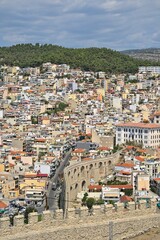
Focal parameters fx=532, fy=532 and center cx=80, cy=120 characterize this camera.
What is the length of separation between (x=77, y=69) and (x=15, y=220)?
80301 millimetres

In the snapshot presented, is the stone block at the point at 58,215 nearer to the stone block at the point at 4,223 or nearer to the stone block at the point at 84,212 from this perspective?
the stone block at the point at 84,212

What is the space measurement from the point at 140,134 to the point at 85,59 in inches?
2009

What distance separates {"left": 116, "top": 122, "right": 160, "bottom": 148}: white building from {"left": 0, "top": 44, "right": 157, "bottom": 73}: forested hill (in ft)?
151

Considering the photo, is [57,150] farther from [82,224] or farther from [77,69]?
[77,69]

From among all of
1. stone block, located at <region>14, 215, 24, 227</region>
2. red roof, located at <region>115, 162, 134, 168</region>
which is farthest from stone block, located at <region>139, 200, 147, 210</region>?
red roof, located at <region>115, 162, 134, 168</region>

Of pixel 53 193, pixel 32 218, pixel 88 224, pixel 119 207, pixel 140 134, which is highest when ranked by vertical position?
pixel 140 134

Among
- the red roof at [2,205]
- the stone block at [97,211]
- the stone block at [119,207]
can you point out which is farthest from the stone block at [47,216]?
the red roof at [2,205]

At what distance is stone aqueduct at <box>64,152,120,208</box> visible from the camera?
24.6m

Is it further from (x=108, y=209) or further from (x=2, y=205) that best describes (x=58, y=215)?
(x=2, y=205)

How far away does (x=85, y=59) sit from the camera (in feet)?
288

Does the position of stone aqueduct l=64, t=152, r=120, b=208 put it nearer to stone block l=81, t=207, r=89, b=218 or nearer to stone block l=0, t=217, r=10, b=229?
stone block l=81, t=207, r=89, b=218

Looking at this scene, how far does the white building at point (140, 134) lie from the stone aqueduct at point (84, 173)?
6182 mm

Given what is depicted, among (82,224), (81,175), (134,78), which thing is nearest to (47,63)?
(134,78)

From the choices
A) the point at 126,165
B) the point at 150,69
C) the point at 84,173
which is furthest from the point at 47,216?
the point at 150,69
